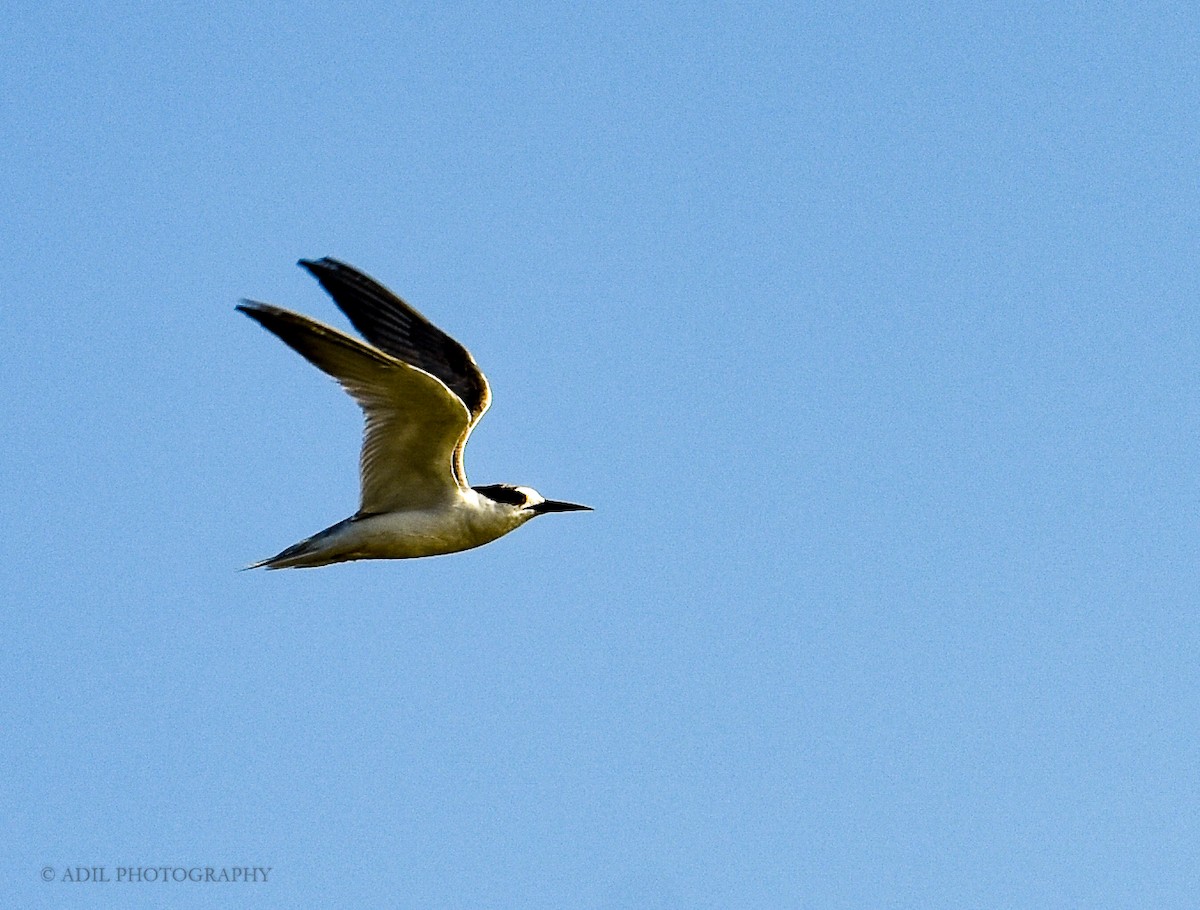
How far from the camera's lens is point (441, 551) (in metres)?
16.3

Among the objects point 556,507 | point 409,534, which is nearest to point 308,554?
point 409,534

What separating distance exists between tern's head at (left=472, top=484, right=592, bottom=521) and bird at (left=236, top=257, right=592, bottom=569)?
1cm

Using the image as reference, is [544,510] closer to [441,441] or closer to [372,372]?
[441,441]

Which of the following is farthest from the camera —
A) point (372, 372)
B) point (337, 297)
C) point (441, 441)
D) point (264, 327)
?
point (337, 297)

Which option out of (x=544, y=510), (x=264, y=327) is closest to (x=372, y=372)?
(x=264, y=327)

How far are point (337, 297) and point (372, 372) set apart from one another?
2.51m

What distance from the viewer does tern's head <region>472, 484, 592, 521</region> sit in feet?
54.7

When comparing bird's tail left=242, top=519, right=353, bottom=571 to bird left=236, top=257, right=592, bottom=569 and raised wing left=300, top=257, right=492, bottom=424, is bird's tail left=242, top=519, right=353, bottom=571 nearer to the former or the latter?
bird left=236, top=257, right=592, bottom=569

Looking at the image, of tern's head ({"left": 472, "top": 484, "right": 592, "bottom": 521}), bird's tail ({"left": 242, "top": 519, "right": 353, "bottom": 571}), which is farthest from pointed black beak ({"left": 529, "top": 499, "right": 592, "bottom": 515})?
bird's tail ({"left": 242, "top": 519, "right": 353, "bottom": 571})

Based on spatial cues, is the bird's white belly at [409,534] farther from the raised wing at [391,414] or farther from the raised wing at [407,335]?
the raised wing at [407,335]

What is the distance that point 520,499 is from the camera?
16.8m

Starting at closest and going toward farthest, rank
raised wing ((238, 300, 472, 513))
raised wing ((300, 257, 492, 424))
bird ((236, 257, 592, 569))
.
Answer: raised wing ((238, 300, 472, 513)), bird ((236, 257, 592, 569)), raised wing ((300, 257, 492, 424))

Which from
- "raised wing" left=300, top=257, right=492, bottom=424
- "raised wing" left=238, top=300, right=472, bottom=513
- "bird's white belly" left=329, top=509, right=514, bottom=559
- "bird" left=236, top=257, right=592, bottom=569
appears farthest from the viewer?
"raised wing" left=300, top=257, right=492, bottom=424

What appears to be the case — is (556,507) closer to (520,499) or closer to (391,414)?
(520,499)
